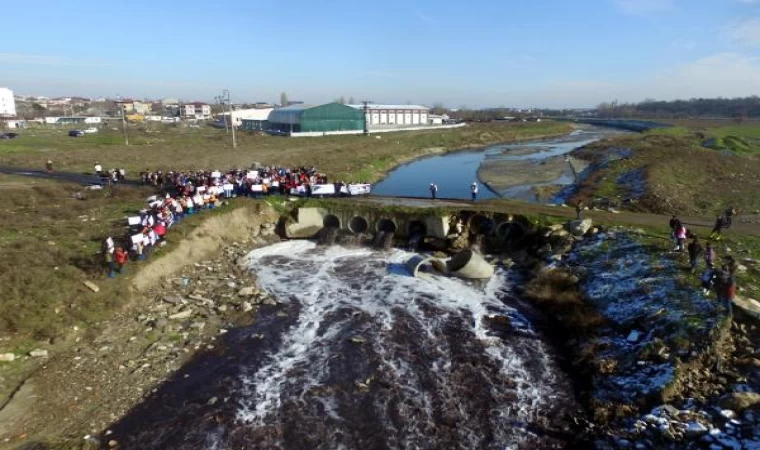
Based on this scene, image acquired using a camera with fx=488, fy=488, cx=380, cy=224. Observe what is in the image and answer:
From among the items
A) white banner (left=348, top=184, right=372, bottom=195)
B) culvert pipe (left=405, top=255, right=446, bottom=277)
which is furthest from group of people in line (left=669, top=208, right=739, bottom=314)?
white banner (left=348, top=184, right=372, bottom=195)

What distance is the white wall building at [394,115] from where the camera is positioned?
127 metres

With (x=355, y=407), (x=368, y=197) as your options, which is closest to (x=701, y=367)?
(x=355, y=407)

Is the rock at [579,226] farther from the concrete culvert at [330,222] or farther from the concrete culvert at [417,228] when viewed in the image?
the concrete culvert at [330,222]

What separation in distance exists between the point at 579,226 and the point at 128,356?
24.7m

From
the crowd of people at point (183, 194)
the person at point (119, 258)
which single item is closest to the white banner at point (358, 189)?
the crowd of people at point (183, 194)

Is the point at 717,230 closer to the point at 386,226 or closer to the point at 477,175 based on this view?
the point at 386,226

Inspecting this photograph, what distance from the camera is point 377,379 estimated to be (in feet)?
60.7

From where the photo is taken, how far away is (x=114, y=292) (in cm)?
2327

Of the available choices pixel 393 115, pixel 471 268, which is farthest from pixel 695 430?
pixel 393 115

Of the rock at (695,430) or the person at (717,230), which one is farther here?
the person at (717,230)

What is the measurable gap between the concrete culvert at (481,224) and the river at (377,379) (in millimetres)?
7064

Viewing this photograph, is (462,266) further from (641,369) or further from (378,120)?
(378,120)

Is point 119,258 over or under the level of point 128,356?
over

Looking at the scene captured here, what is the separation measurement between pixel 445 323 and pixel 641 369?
331 inches
